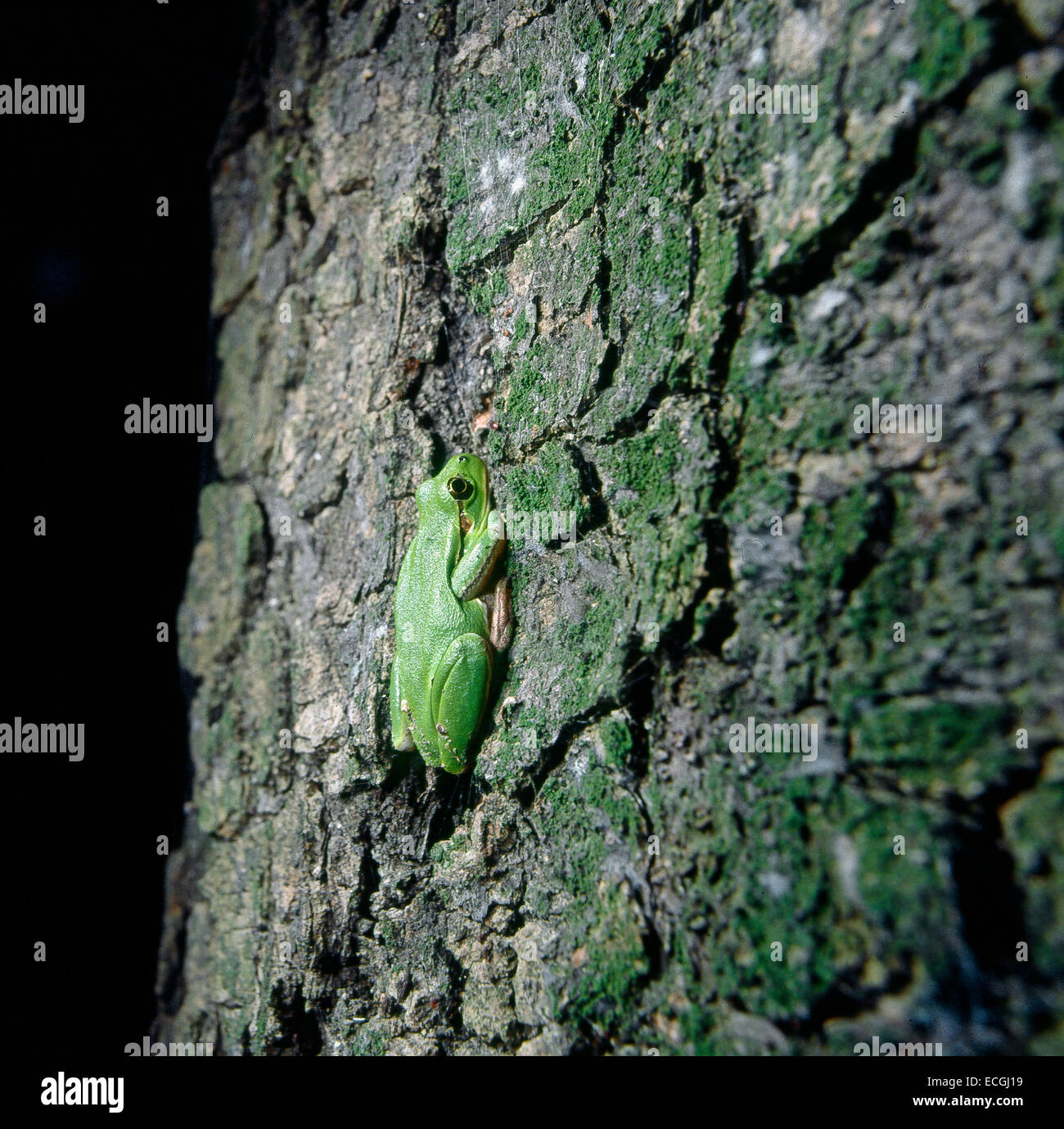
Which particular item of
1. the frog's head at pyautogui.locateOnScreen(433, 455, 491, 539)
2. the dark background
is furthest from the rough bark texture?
the dark background

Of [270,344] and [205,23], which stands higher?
[205,23]

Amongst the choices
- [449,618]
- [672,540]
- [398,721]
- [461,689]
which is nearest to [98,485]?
[398,721]

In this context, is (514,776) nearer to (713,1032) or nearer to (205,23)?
(713,1032)

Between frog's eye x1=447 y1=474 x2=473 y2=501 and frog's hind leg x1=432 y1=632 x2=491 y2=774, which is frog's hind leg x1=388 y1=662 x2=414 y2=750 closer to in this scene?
frog's hind leg x1=432 y1=632 x2=491 y2=774

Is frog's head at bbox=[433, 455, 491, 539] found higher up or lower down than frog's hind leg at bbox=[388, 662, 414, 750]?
higher up

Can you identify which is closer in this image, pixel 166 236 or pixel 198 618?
pixel 198 618

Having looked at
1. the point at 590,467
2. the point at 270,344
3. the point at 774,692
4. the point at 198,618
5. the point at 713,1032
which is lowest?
the point at 713,1032

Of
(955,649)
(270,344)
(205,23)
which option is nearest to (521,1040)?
(955,649)
